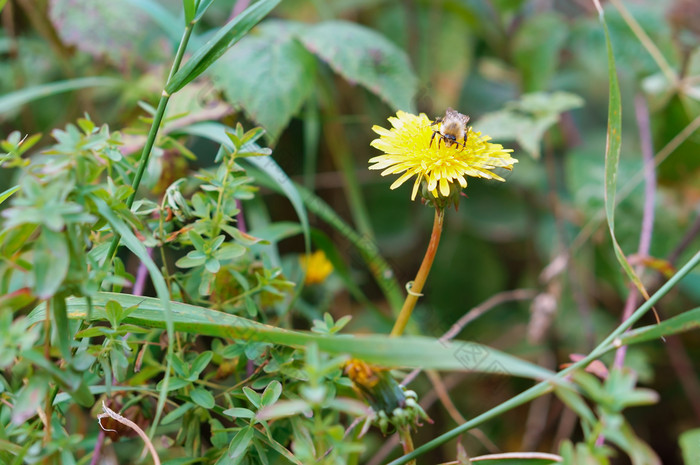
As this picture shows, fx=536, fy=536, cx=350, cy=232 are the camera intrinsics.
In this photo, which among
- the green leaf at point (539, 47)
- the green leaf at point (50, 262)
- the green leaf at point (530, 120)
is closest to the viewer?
the green leaf at point (50, 262)

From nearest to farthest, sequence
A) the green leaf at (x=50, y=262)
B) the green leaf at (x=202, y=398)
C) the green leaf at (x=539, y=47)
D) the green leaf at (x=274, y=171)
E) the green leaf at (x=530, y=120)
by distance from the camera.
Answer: the green leaf at (x=50, y=262), the green leaf at (x=202, y=398), the green leaf at (x=274, y=171), the green leaf at (x=530, y=120), the green leaf at (x=539, y=47)

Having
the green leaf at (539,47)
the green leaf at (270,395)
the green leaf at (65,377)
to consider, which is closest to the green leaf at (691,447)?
Answer: the green leaf at (270,395)

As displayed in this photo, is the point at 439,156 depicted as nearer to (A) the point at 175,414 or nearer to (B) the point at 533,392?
(B) the point at 533,392

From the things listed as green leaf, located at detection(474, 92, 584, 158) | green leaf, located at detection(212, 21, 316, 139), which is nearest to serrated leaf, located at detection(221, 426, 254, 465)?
green leaf, located at detection(212, 21, 316, 139)

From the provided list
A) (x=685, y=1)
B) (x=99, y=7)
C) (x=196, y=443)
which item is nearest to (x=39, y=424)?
(x=196, y=443)

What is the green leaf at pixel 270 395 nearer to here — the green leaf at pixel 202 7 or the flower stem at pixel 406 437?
the flower stem at pixel 406 437

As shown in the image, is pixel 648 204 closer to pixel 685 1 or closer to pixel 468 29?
pixel 468 29

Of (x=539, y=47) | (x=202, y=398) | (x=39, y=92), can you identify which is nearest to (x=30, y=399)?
(x=202, y=398)
